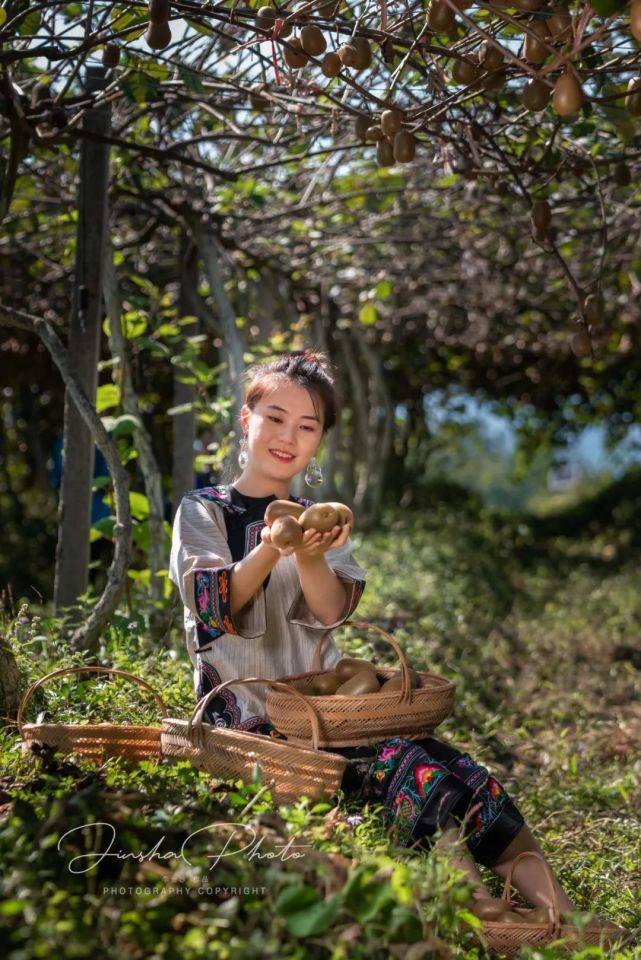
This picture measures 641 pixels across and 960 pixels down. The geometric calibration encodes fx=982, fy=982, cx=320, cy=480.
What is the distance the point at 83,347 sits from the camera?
132 inches

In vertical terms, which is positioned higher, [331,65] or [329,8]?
[329,8]

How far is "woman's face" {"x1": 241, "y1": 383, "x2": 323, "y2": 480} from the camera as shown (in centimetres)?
248

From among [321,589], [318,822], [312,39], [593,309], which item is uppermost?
[312,39]

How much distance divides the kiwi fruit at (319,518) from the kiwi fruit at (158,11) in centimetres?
104

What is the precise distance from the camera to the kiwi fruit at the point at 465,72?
7.20 ft

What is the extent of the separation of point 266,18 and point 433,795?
1.65 metres

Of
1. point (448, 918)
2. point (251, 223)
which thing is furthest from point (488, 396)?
point (448, 918)

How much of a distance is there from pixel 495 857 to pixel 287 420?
1.13 m

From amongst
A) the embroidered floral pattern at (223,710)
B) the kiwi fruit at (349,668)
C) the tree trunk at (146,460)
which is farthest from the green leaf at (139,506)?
the kiwi fruit at (349,668)

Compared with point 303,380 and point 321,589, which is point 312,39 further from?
point 321,589

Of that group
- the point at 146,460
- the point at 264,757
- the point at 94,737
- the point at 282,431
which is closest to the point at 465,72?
the point at 282,431

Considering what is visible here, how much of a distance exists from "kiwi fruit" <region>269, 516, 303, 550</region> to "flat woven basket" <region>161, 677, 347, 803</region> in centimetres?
30

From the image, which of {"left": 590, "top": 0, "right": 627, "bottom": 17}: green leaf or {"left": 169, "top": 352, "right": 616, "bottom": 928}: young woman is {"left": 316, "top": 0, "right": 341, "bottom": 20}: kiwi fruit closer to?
{"left": 590, "top": 0, "right": 627, "bottom": 17}: green leaf

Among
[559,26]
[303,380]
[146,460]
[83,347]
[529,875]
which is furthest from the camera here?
[146,460]
